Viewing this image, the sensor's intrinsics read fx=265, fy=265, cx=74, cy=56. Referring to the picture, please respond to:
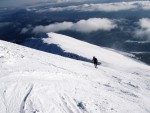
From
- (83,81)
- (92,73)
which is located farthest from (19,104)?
(92,73)

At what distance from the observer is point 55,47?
348 feet

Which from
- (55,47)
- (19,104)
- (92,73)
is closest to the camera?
(19,104)

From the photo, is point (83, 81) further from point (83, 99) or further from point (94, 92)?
point (83, 99)

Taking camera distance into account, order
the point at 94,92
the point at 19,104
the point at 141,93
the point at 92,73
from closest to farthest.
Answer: the point at 19,104, the point at 94,92, the point at 141,93, the point at 92,73

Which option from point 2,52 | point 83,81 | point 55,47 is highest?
point 2,52

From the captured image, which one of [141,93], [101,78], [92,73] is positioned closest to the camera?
[141,93]

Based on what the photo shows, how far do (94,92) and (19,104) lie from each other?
739 cm

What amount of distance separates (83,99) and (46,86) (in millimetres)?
4321

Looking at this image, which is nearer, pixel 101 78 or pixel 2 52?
pixel 101 78

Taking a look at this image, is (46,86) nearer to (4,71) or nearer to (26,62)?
(4,71)

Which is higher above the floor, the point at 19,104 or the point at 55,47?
the point at 19,104

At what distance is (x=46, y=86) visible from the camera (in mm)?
24391

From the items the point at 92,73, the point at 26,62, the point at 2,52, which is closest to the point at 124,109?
the point at 92,73

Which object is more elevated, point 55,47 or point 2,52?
point 2,52
